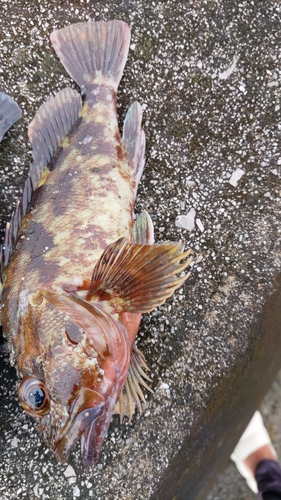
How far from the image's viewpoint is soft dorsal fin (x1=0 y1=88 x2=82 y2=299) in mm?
1914

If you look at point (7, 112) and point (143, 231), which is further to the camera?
point (7, 112)

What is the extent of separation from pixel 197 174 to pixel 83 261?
0.96 meters

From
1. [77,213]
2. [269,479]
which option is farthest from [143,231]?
[269,479]

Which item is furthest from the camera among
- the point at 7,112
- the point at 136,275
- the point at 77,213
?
the point at 7,112

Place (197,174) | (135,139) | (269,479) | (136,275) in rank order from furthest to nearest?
1. (269,479)
2. (197,174)
3. (135,139)
4. (136,275)

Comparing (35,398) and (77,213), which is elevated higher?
(77,213)

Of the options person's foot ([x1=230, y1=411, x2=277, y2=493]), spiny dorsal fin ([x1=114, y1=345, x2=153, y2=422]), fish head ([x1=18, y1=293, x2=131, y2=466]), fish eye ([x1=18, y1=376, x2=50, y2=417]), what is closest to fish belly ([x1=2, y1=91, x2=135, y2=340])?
fish head ([x1=18, y1=293, x2=131, y2=466])

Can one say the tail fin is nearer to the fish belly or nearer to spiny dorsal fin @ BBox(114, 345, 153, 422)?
the fish belly

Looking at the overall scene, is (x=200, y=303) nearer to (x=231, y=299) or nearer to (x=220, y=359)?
(x=231, y=299)

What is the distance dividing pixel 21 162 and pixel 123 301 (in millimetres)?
1091

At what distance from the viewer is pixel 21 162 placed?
234cm

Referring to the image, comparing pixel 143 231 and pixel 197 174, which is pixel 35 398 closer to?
pixel 143 231

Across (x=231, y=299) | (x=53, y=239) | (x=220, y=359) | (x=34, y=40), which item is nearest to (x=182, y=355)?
(x=220, y=359)

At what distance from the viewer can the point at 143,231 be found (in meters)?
2.11
